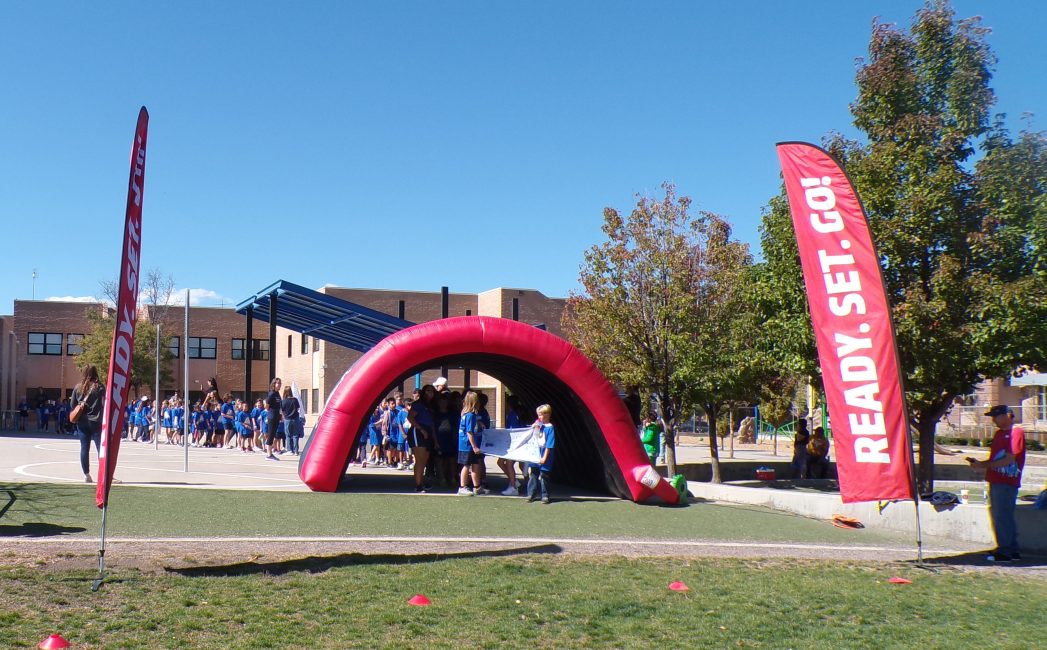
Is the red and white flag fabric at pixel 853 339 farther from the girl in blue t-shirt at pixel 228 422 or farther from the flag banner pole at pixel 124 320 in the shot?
the girl in blue t-shirt at pixel 228 422

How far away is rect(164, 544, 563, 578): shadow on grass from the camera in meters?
7.53

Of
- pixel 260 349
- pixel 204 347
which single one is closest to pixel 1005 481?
pixel 260 349

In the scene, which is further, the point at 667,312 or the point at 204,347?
the point at 204,347

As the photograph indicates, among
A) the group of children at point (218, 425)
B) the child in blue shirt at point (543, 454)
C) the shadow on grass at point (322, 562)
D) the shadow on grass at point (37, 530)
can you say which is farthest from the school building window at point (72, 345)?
the shadow on grass at point (322, 562)

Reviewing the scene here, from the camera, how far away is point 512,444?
13656 mm

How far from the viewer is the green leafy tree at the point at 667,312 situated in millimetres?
18078

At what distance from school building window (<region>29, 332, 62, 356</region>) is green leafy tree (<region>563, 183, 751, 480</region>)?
146 feet

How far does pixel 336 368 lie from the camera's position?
4606cm

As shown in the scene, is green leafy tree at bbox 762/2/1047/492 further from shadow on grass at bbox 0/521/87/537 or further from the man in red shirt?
shadow on grass at bbox 0/521/87/537

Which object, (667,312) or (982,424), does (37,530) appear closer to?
(667,312)

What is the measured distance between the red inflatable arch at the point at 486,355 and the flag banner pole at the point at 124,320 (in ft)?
17.6

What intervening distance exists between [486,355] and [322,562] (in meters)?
6.03

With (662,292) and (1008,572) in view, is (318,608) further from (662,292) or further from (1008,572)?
(662,292)

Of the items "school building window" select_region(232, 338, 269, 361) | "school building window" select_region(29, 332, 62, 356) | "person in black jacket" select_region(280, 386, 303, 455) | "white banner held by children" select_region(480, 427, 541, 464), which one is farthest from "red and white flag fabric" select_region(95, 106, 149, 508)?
"school building window" select_region(29, 332, 62, 356)
